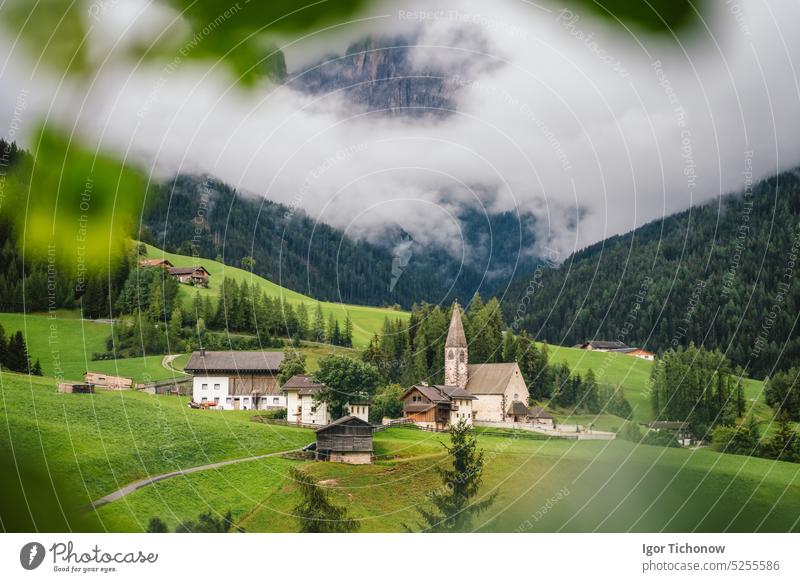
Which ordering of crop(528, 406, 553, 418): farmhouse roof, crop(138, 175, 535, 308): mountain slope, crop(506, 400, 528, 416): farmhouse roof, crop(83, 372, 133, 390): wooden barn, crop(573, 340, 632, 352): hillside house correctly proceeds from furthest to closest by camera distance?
crop(528, 406, 553, 418): farmhouse roof → crop(573, 340, 632, 352): hillside house → crop(506, 400, 528, 416): farmhouse roof → crop(83, 372, 133, 390): wooden barn → crop(138, 175, 535, 308): mountain slope

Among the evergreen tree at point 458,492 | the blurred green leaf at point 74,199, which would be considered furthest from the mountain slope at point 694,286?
the blurred green leaf at point 74,199

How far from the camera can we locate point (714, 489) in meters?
14.0

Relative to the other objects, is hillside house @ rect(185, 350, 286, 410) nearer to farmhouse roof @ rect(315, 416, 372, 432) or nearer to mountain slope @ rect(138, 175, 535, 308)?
farmhouse roof @ rect(315, 416, 372, 432)

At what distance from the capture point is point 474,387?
14156mm

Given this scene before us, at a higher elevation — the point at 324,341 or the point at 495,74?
the point at 495,74

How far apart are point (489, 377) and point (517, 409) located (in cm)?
79

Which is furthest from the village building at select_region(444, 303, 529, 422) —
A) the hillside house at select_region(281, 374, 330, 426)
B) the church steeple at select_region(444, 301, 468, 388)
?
the hillside house at select_region(281, 374, 330, 426)

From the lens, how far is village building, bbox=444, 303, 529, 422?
1405 centimetres

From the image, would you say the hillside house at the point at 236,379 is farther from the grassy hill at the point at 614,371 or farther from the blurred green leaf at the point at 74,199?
the grassy hill at the point at 614,371

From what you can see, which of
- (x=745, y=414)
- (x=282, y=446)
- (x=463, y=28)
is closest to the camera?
(x=463, y=28)

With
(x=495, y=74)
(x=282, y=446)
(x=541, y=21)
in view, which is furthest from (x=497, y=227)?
(x=282, y=446)

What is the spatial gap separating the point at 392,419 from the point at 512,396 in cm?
231
